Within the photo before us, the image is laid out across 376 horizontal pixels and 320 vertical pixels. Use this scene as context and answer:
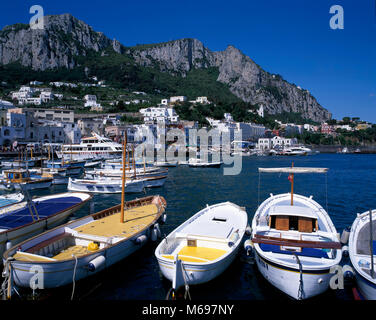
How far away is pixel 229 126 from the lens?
118 meters

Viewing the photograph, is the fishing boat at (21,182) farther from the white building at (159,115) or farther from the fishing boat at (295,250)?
the white building at (159,115)

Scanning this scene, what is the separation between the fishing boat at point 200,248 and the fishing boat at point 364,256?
13.1ft

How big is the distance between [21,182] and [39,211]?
17001mm

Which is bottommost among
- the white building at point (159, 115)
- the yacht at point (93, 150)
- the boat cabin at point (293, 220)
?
the boat cabin at point (293, 220)

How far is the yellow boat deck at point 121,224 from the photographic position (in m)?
12.4

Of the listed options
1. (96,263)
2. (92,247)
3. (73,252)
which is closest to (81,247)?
(73,252)

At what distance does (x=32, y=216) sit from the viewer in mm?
13516

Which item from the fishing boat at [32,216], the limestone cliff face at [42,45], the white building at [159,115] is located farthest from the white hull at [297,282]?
the limestone cliff face at [42,45]

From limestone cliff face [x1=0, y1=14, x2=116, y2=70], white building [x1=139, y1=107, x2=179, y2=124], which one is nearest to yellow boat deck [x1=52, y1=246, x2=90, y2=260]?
white building [x1=139, y1=107, x2=179, y2=124]

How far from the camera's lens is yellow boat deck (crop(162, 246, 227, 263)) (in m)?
9.67

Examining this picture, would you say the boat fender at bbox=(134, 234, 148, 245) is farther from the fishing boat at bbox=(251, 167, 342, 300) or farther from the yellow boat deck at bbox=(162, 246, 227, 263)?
the fishing boat at bbox=(251, 167, 342, 300)

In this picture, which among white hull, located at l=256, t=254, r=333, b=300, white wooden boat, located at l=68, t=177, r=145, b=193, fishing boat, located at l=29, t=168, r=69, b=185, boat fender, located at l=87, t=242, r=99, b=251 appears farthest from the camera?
fishing boat, located at l=29, t=168, r=69, b=185

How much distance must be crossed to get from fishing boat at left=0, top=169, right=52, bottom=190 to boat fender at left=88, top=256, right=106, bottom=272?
2242 centimetres

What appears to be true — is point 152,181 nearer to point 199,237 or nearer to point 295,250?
point 199,237
